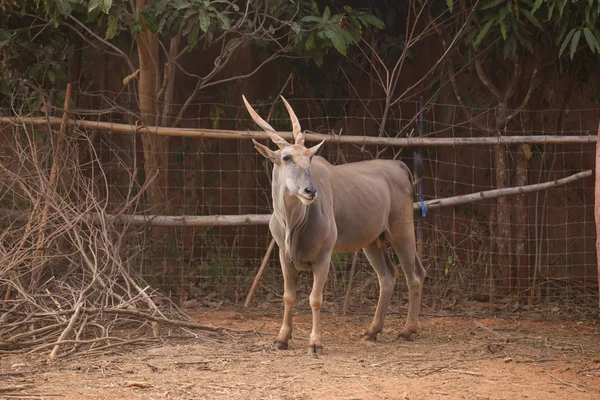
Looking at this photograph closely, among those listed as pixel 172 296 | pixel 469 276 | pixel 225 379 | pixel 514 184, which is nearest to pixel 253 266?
pixel 172 296

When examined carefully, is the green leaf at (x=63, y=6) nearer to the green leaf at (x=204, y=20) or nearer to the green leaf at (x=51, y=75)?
the green leaf at (x=204, y=20)

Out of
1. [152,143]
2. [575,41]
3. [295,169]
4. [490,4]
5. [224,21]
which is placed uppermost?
[490,4]

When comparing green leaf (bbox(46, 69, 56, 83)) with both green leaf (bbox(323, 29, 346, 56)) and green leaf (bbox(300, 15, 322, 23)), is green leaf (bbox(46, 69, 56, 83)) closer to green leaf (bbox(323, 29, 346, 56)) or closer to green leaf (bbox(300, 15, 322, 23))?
green leaf (bbox(300, 15, 322, 23))

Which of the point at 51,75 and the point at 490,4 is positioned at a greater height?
the point at 490,4

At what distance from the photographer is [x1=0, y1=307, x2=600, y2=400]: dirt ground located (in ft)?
17.1

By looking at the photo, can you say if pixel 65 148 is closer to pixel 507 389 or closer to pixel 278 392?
pixel 278 392

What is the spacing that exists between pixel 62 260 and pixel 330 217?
2472 millimetres

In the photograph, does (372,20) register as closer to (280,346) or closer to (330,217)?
(330,217)

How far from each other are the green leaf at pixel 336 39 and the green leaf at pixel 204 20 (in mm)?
1057

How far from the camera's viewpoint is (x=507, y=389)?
530cm

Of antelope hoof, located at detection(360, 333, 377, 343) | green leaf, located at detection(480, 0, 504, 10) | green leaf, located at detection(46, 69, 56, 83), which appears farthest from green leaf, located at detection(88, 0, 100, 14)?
green leaf, located at detection(480, 0, 504, 10)

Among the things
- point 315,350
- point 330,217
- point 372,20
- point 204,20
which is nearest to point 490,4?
point 372,20

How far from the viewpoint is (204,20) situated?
7395mm

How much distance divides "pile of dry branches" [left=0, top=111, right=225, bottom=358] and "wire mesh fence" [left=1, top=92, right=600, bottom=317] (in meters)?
0.06
